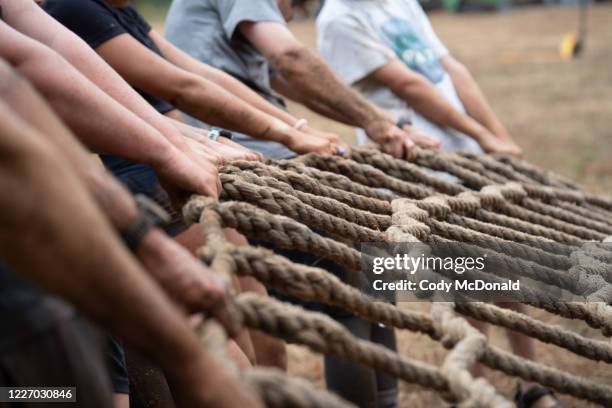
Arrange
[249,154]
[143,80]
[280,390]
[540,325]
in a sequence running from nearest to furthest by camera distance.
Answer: [280,390] < [540,325] < [249,154] < [143,80]

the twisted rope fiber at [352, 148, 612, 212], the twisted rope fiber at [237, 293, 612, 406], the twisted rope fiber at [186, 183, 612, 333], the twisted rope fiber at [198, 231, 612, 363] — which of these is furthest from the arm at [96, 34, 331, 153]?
the twisted rope fiber at [237, 293, 612, 406]

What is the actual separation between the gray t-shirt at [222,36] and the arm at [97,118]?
835mm

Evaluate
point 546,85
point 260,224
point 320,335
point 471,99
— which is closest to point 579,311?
point 260,224

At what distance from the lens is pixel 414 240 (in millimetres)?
1309

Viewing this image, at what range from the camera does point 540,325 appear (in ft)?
4.13

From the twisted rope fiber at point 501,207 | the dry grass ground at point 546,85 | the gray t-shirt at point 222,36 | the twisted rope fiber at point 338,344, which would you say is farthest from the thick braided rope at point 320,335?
the dry grass ground at point 546,85

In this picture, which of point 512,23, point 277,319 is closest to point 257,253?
point 277,319

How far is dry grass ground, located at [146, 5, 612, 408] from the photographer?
9.13 feet

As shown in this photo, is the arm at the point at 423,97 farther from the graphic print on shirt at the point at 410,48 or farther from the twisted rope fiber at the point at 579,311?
the twisted rope fiber at the point at 579,311

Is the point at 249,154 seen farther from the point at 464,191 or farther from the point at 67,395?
the point at 67,395

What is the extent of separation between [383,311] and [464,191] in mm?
875

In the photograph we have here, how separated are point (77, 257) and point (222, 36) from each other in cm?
157

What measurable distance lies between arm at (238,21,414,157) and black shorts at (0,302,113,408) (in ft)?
4.53

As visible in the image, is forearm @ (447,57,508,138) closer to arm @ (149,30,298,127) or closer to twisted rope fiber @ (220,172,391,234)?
arm @ (149,30,298,127)
